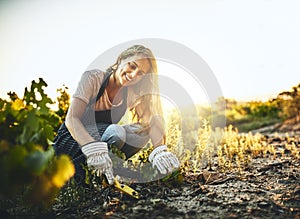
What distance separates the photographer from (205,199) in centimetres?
190

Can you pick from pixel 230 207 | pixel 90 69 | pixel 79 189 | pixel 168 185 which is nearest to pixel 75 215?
pixel 79 189

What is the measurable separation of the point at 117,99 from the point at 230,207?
1.04 metres

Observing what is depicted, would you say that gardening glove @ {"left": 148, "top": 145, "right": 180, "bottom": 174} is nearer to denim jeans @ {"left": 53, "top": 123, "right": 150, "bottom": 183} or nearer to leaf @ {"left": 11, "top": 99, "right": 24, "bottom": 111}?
denim jeans @ {"left": 53, "top": 123, "right": 150, "bottom": 183}

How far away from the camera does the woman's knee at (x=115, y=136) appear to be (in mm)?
2221

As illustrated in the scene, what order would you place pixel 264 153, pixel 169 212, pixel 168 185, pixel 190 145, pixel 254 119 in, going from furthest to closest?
1. pixel 254 119
2. pixel 190 145
3. pixel 264 153
4. pixel 168 185
5. pixel 169 212

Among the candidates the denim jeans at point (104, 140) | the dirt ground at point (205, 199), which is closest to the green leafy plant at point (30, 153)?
the dirt ground at point (205, 199)

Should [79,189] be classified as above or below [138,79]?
below

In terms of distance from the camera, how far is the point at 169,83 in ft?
8.59

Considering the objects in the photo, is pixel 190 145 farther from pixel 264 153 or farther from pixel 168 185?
pixel 168 185

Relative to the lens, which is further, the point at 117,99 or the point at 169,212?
the point at 117,99

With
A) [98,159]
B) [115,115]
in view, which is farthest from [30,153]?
[115,115]

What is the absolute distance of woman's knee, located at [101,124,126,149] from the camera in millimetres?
2221

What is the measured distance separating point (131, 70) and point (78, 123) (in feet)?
1.58

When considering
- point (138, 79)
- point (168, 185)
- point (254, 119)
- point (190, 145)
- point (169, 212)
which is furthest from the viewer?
point (254, 119)
